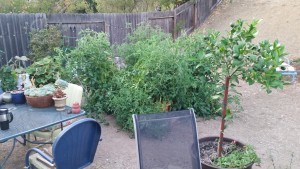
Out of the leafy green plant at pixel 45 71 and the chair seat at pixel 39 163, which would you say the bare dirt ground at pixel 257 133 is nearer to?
the chair seat at pixel 39 163

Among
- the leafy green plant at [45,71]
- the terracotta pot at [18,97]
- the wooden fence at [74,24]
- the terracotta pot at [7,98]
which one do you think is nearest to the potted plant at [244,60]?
the terracotta pot at [18,97]

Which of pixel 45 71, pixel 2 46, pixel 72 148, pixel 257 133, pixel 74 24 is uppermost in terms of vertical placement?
pixel 74 24

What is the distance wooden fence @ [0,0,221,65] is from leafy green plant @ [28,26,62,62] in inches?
6.7

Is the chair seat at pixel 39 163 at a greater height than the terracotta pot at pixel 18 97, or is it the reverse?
the terracotta pot at pixel 18 97

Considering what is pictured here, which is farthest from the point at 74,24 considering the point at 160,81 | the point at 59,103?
the point at 59,103

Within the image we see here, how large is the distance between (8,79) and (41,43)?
1.97 metres

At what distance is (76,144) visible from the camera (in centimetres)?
263

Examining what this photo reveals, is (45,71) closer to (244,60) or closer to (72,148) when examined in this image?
(72,148)

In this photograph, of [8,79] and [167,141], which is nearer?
[167,141]

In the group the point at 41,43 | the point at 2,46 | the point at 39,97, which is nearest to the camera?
the point at 39,97

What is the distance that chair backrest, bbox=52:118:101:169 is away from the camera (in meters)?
2.46

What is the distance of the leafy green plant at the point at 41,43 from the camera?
7.02 metres

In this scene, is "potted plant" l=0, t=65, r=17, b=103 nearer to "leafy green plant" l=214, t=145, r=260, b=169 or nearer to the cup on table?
the cup on table

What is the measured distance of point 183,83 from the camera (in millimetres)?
4566
